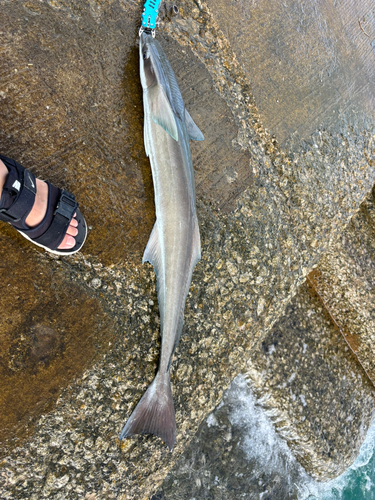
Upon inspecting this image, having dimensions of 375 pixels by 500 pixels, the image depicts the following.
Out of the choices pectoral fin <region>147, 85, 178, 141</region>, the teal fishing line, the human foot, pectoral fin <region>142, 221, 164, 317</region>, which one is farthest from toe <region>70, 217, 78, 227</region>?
the teal fishing line

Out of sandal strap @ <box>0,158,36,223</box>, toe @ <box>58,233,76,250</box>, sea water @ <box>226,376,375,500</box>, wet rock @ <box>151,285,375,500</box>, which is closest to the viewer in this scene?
sandal strap @ <box>0,158,36,223</box>

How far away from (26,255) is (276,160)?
229 cm

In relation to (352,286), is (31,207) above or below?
above

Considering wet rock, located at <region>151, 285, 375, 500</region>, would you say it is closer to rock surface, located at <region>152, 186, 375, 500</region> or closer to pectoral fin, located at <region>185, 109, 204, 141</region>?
rock surface, located at <region>152, 186, 375, 500</region>

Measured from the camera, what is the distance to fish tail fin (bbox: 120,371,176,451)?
2.12 metres

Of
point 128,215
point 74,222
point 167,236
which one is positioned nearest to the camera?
point 74,222

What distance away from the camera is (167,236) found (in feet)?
7.27

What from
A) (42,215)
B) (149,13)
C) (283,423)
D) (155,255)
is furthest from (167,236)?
(283,423)

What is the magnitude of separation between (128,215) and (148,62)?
1.10 metres

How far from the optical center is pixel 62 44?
7.26 feet

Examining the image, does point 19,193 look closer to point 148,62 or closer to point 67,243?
point 67,243

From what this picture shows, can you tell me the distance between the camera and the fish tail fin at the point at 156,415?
212cm

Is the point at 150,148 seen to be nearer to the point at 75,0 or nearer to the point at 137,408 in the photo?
the point at 75,0

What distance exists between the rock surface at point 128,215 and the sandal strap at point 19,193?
276 millimetres
